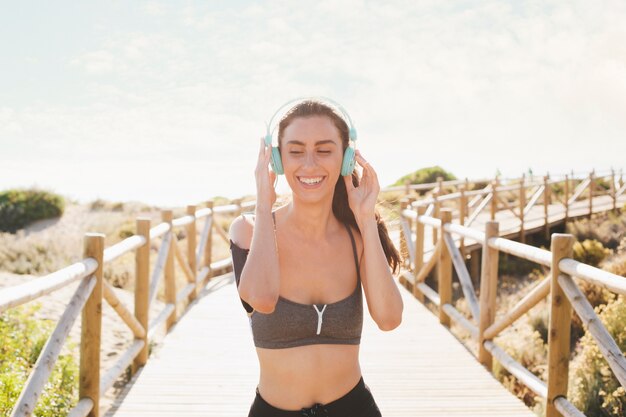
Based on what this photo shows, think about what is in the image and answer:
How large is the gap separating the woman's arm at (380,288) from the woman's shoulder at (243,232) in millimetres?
426

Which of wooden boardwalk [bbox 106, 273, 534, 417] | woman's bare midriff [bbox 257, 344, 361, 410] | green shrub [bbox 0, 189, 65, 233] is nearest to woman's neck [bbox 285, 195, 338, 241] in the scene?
woman's bare midriff [bbox 257, 344, 361, 410]

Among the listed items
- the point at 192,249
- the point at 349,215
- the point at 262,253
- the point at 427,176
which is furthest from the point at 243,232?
the point at 427,176

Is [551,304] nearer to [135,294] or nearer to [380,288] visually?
[380,288]

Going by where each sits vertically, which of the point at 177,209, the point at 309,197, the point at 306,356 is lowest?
the point at 177,209

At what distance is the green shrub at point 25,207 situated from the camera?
22.7 meters

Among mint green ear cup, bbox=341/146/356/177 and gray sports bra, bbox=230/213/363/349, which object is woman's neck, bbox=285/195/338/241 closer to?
mint green ear cup, bbox=341/146/356/177

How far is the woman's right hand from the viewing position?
2029 millimetres

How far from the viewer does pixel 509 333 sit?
26.4 feet

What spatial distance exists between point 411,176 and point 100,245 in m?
Answer: 33.9

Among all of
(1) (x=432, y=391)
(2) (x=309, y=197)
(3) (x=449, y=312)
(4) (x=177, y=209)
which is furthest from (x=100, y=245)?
(4) (x=177, y=209)

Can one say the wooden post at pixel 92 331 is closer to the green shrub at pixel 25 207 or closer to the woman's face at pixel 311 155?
the woman's face at pixel 311 155

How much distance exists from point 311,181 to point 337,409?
77 centimetres

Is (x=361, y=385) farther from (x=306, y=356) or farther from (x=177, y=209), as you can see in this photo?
(x=177, y=209)

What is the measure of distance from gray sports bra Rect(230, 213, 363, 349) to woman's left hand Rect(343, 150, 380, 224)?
34cm
